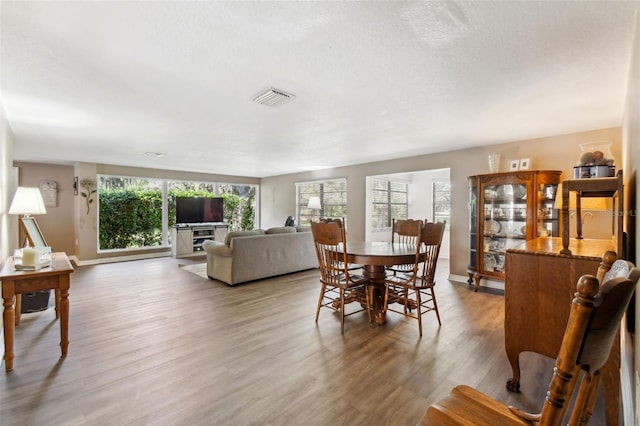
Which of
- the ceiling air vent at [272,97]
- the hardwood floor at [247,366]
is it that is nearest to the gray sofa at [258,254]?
the hardwood floor at [247,366]

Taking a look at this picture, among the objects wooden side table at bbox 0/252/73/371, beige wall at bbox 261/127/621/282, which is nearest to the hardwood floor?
wooden side table at bbox 0/252/73/371

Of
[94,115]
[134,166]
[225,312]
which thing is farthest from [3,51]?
[134,166]

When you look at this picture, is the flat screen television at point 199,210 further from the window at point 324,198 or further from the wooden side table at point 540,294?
the wooden side table at point 540,294

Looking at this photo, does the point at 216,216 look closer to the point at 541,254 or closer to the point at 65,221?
the point at 65,221

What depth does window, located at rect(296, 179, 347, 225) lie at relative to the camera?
7.52m

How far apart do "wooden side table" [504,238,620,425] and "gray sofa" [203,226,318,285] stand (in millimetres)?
3702

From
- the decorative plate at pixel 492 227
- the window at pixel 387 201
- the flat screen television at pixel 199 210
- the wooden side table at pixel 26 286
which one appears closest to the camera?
the wooden side table at pixel 26 286

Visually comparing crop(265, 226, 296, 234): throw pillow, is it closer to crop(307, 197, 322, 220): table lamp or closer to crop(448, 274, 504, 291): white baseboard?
crop(307, 197, 322, 220): table lamp

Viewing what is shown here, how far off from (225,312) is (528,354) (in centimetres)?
311

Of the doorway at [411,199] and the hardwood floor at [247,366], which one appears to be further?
the doorway at [411,199]

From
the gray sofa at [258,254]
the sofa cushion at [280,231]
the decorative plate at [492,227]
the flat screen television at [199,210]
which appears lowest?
the gray sofa at [258,254]

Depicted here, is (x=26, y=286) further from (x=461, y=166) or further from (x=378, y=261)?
(x=461, y=166)

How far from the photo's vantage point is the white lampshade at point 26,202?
288 centimetres

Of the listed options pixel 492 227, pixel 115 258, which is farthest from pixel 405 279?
pixel 115 258
